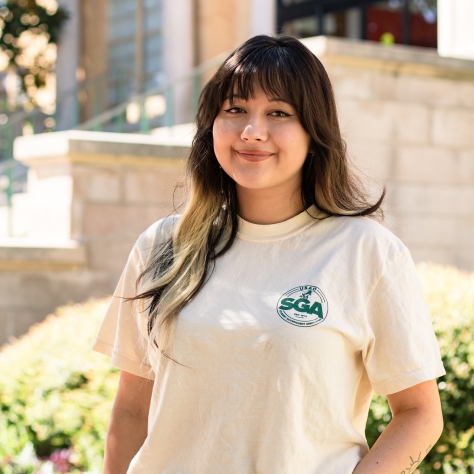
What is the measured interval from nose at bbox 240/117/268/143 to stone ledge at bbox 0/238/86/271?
552cm

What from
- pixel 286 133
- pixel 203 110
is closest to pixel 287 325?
pixel 286 133

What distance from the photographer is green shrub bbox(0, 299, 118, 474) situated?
4.73 metres

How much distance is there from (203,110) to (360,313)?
2.45 feet

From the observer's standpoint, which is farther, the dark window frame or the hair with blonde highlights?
the dark window frame

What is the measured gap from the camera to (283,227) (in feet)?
7.27

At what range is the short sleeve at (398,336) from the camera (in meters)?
2.00

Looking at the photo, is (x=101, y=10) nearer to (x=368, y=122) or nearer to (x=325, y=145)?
(x=368, y=122)

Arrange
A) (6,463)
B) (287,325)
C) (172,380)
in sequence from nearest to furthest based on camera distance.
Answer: (287,325) < (172,380) < (6,463)

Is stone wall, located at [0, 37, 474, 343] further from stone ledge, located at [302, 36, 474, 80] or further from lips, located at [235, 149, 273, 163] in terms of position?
lips, located at [235, 149, 273, 163]

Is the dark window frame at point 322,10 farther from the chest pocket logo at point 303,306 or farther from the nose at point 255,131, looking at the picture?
the chest pocket logo at point 303,306

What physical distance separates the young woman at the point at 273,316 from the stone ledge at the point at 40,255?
5194mm

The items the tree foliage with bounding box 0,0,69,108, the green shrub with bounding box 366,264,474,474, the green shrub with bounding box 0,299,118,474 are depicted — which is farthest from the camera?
the tree foliage with bounding box 0,0,69,108

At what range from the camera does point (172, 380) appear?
Result: 6.93ft

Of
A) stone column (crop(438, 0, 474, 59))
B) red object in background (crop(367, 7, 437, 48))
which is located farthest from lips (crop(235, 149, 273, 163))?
red object in background (crop(367, 7, 437, 48))
